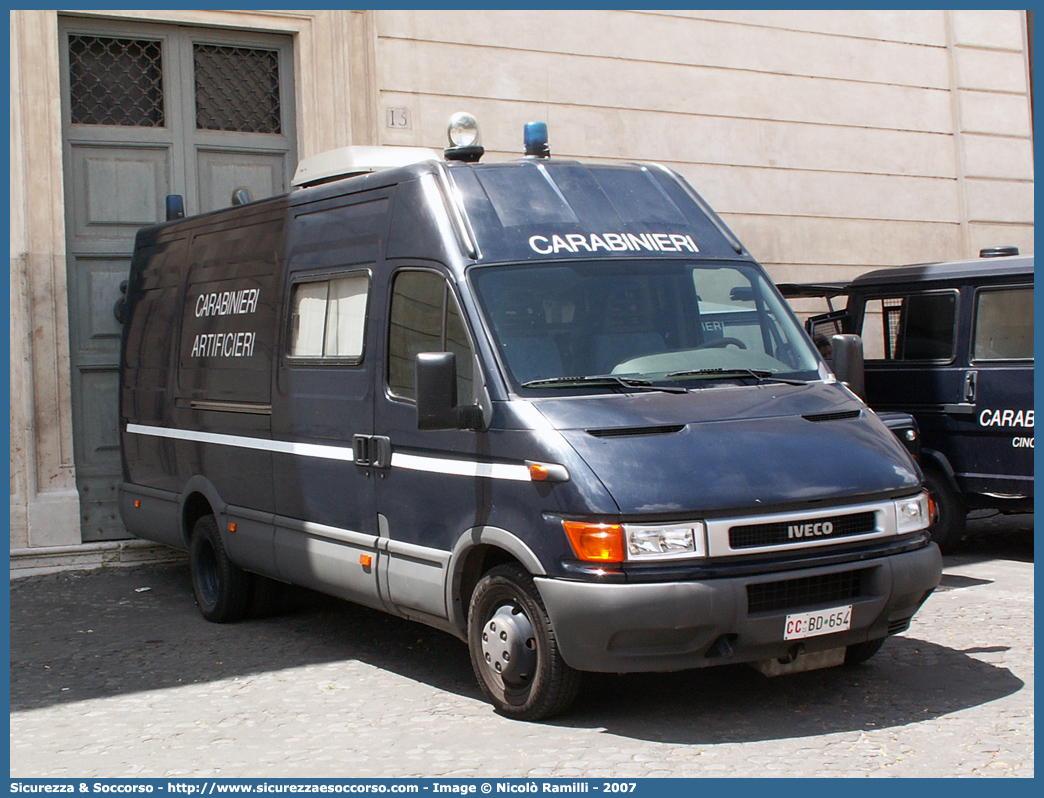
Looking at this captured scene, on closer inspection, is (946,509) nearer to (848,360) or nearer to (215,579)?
(848,360)

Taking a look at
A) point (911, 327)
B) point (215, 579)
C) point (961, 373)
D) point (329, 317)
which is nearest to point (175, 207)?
point (215, 579)

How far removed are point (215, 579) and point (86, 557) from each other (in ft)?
7.97

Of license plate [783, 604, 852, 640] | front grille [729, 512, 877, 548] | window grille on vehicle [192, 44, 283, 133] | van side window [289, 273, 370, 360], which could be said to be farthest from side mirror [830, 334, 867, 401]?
window grille on vehicle [192, 44, 283, 133]

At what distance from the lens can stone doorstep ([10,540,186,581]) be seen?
31.9 ft

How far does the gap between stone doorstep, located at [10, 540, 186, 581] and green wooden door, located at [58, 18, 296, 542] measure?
19cm

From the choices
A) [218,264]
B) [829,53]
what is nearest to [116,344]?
[218,264]

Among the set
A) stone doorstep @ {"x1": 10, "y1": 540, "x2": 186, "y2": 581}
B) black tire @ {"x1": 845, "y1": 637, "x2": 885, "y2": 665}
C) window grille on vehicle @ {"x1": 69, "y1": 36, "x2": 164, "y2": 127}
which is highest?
window grille on vehicle @ {"x1": 69, "y1": 36, "x2": 164, "y2": 127}

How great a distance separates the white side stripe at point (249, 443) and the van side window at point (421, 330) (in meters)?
0.62

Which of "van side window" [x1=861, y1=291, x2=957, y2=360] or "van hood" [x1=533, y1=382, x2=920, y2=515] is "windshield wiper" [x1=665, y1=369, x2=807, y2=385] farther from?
"van side window" [x1=861, y1=291, x2=957, y2=360]

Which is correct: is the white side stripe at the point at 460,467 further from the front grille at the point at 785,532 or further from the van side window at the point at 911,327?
the van side window at the point at 911,327

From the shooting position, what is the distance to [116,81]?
10523 mm

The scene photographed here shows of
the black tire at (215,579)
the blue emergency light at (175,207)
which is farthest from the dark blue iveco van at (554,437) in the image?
the blue emergency light at (175,207)

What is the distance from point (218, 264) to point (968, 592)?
5243 mm

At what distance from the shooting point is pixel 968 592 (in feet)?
25.8
